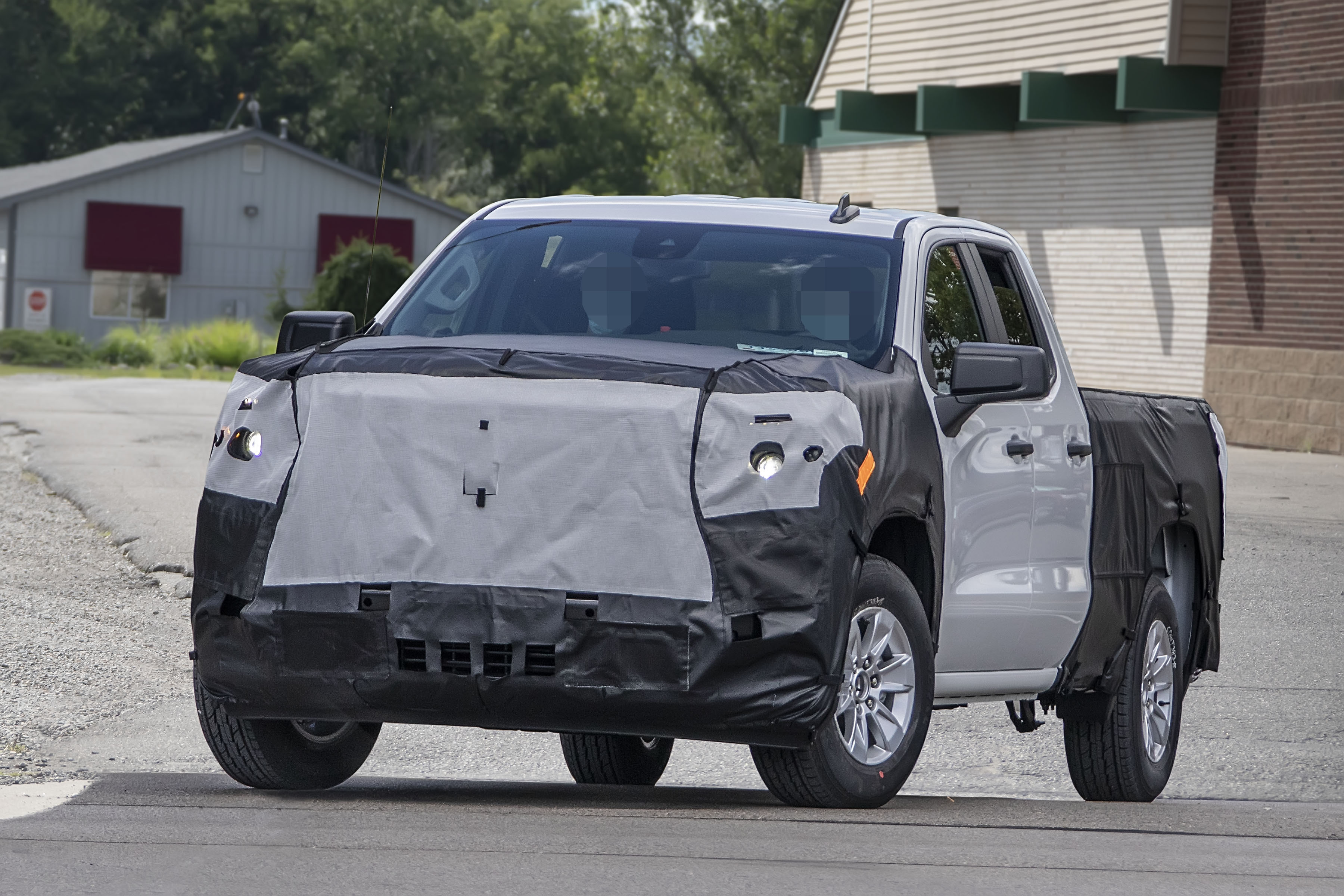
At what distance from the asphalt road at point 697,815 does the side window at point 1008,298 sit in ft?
5.82

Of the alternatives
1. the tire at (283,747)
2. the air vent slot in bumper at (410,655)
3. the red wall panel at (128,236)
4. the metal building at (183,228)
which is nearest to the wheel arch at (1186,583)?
the tire at (283,747)

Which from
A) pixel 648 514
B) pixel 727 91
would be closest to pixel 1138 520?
pixel 648 514

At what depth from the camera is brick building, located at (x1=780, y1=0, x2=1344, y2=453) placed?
84.3 ft

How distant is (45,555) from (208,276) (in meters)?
44.4

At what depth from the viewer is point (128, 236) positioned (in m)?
55.5

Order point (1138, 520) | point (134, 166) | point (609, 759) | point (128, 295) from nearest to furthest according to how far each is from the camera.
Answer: point (609, 759) → point (1138, 520) → point (134, 166) → point (128, 295)

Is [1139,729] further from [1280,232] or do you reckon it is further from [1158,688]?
[1280,232]

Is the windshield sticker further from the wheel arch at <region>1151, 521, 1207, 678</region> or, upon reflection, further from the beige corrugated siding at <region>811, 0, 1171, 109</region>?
the beige corrugated siding at <region>811, 0, 1171, 109</region>

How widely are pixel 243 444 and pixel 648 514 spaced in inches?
50.4

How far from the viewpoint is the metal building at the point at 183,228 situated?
5516 cm

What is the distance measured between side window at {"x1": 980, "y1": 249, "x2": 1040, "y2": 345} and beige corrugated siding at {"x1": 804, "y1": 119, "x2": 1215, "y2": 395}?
20.2 m

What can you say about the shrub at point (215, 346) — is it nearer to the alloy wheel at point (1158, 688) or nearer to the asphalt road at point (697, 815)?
the asphalt road at point (697, 815)

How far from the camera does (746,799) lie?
6934 mm

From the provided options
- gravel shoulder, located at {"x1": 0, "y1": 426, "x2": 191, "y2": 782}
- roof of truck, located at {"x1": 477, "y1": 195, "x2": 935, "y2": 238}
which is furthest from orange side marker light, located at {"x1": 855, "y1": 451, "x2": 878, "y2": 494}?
gravel shoulder, located at {"x1": 0, "y1": 426, "x2": 191, "y2": 782}
